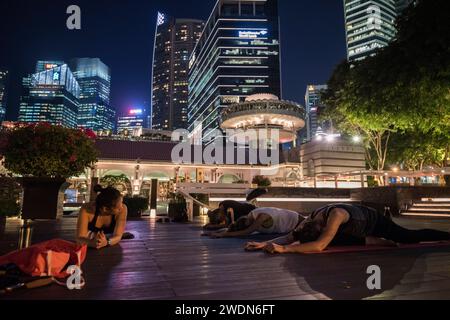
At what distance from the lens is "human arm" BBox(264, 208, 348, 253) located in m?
3.39

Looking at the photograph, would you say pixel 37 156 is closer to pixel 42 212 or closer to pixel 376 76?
pixel 42 212

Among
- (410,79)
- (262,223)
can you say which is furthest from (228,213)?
(410,79)

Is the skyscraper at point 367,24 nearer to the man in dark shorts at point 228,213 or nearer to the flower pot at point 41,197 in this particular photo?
the man in dark shorts at point 228,213

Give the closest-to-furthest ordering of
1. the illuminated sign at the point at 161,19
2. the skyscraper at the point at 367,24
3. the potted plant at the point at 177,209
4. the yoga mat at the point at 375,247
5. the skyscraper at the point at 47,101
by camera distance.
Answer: the yoga mat at the point at 375,247
the potted plant at the point at 177,209
the skyscraper at the point at 47,101
the skyscraper at the point at 367,24
the illuminated sign at the point at 161,19

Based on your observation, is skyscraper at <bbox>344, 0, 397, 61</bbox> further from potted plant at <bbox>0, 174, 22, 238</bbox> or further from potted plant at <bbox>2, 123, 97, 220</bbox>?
potted plant at <bbox>0, 174, 22, 238</bbox>

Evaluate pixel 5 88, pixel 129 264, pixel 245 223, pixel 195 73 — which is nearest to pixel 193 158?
pixel 245 223

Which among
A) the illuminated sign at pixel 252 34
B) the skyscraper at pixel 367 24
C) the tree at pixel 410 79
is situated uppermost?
the skyscraper at pixel 367 24

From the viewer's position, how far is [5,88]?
143500 millimetres

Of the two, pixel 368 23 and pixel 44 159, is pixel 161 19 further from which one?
pixel 44 159

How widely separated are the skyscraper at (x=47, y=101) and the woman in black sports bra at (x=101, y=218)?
12867 centimetres

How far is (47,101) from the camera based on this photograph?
135m

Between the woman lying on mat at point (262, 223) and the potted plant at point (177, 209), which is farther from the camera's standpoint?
the potted plant at point (177, 209)

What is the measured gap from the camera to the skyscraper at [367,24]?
132m

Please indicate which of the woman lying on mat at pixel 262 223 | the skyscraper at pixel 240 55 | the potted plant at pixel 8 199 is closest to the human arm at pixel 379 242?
the woman lying on mat at pixel 262 223
